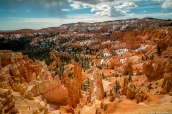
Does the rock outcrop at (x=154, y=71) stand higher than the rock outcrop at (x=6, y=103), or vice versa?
the rock outcrop at (x=6, y=103)

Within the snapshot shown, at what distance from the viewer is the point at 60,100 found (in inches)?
845

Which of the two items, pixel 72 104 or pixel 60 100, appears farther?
pixel 72 104

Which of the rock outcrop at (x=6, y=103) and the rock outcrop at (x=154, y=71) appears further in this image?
the rock outcrop at (x=154, y=71)

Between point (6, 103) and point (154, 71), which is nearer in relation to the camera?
point (6, 103)

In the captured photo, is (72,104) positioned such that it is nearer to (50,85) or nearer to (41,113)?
(50,85)

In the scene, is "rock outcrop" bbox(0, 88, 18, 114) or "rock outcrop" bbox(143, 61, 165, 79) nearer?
"rock outcrop" bbox(0, 88, 18, 114)

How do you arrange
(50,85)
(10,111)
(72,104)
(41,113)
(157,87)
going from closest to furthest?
(10,111)
(41,113)
(50,85)
(72,104)
(157,87)

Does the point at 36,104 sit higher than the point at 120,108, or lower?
higher

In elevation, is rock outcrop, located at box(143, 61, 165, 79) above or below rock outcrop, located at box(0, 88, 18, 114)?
below

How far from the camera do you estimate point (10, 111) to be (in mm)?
11242

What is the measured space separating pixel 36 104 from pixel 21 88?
300 cm

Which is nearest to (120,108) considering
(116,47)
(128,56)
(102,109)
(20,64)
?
(102,109)

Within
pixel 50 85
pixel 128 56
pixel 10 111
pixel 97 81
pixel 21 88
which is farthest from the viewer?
pixel 128 56

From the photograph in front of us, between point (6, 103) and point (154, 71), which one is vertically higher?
point (6, 103)
